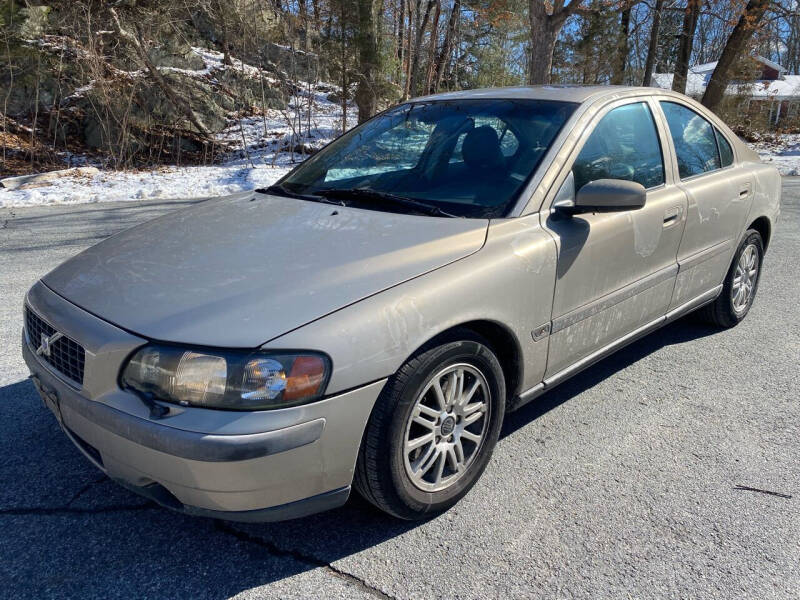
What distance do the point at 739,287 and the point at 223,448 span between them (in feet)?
13.1

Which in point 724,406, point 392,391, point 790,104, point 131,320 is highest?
point 790,104

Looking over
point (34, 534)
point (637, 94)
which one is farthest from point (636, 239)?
point (34, 534)

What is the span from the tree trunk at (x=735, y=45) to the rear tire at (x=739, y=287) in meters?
15.9

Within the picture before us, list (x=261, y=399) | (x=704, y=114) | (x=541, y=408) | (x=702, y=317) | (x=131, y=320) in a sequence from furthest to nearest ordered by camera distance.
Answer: (x=702, y=317)
(x=704, y=114)
(x=541, y=408)
(x=131, y=320)
(x=261, y=399)

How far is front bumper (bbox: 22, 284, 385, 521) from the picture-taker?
1.90m

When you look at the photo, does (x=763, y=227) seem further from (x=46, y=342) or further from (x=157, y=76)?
(x=157, y=76)

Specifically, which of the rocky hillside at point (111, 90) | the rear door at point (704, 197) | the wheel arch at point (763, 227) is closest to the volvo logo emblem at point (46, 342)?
the rear door at point (704, 197)

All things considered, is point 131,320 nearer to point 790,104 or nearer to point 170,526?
point 170,526

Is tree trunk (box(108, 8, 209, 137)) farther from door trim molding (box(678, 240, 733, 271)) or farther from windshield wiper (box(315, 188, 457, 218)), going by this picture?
door trim molding (box(678, 240, 733, 271))

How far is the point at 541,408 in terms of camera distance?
135 inches

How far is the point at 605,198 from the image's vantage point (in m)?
2.74

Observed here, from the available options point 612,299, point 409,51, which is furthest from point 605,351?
point 409,51

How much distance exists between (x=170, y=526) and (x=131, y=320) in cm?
88

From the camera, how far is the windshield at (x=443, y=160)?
2887 mm
